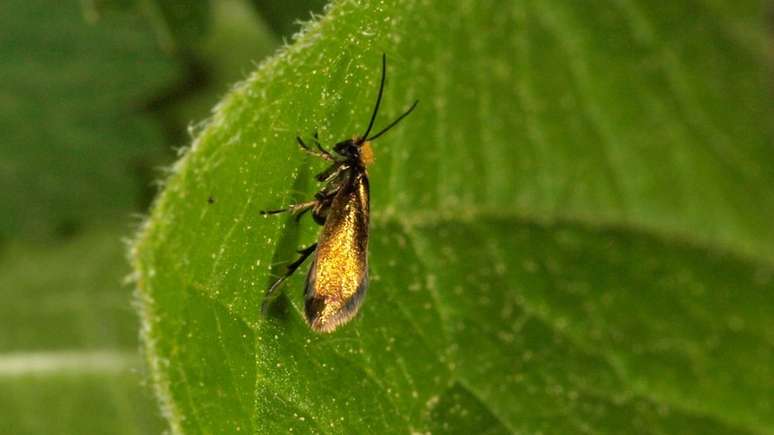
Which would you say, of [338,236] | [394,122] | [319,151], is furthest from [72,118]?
[319,151]

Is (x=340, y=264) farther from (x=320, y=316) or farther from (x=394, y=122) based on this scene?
(x=394, y=122)

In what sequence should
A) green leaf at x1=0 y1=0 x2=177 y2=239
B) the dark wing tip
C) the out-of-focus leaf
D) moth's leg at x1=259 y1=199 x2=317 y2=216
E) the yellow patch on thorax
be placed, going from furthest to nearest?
green leaf at x1=0 y1=0 x2=177 y2=239
the out-of-focus leaf
the yellow patch on thorax
the dark wing tip
moth's leg at x1=259 y1=199 x2=317 y2=216

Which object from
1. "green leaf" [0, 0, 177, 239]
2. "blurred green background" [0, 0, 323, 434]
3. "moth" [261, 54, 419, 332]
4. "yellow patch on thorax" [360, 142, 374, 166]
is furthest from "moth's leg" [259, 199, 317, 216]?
"green leaf" [0, 0, 177, 239]

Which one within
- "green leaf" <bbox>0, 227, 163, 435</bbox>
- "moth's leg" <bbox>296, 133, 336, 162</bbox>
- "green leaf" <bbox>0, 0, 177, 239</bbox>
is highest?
"moth's leg" <bbox>296, 133, 336, 162</bbox>

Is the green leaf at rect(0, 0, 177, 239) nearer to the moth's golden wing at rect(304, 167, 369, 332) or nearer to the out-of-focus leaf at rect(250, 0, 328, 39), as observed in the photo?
the out-of-focus leaf at rect(250, 0, 328, 39)

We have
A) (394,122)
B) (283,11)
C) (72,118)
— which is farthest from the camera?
(72,118)

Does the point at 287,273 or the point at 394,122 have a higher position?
the point at 287,273

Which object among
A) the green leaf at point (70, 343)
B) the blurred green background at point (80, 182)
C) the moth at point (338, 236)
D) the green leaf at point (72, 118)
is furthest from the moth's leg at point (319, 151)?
the green leaf at point (72, 118)
